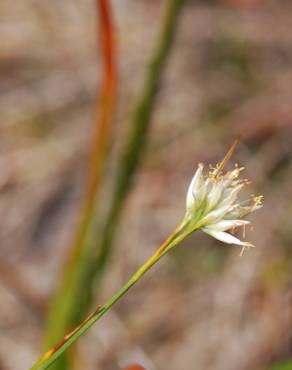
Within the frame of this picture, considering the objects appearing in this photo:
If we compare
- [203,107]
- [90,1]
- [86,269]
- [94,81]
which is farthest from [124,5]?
[86,269]

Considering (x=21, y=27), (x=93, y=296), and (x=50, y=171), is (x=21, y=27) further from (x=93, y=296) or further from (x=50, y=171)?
(x=93, y=296)

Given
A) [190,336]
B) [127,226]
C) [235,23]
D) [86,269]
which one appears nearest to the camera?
[86,269]

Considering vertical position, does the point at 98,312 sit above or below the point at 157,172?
below

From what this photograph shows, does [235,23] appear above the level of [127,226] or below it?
above

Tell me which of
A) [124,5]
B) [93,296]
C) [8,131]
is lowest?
[93,296]

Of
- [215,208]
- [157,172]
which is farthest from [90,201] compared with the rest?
[157,172]

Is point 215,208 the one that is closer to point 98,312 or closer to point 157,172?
point 98,312

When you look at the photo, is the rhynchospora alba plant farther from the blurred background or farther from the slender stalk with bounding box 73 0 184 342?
the blurred background
